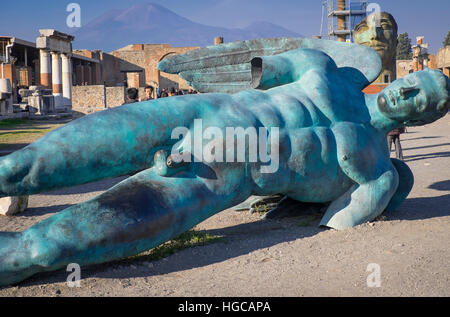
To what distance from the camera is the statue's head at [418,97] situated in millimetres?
3434

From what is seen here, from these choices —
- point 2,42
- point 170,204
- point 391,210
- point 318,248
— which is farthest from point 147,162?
point 2,42

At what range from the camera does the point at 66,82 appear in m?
26.7

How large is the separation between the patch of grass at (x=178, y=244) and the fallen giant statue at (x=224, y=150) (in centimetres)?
28

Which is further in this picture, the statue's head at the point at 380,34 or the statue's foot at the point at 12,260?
the statue's head at the point at 380,34

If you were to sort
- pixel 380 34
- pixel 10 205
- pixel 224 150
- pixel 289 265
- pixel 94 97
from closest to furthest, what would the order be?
pixel 289 265, pixel 224 150, pixel 10 205, pixel 380 34, pixel 94 97

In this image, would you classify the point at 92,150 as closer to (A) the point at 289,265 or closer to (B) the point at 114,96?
(A) the point at 289,265

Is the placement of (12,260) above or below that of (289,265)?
above

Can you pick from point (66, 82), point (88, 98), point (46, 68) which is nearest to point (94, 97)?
point (88, 98)

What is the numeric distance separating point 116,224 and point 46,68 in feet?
85.6

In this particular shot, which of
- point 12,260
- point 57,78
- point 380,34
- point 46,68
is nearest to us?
point 12,260

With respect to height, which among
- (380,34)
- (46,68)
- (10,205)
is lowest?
(10,205)

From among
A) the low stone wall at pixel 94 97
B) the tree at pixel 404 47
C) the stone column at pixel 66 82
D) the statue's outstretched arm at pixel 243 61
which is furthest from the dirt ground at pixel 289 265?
the tree at pixel 404 47

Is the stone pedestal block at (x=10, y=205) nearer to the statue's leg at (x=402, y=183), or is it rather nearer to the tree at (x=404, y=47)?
the statue's leg at (x=402, y=183)

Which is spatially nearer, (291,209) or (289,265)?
(289,265)
